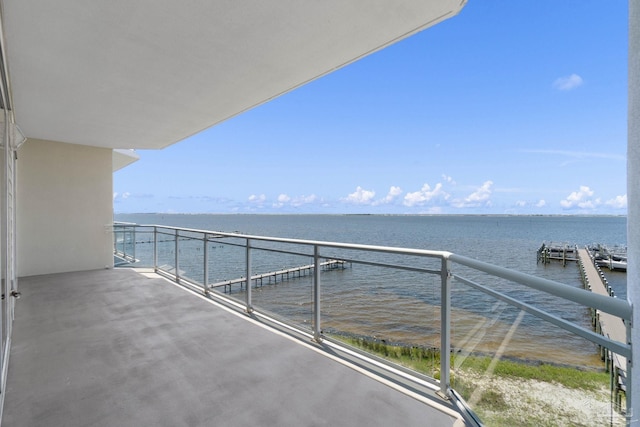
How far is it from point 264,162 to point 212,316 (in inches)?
2739

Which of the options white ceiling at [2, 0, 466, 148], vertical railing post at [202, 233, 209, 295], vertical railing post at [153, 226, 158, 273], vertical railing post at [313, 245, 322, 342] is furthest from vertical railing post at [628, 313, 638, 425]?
vertical railing post at [153, 226, 158, 273]

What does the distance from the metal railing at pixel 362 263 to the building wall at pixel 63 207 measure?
547 millimetres

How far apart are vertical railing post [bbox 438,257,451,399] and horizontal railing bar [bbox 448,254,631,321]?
0.38m

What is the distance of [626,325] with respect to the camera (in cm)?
100

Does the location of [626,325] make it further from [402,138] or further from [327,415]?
[402,138]

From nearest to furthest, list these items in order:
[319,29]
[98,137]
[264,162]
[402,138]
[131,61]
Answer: [319,29] < [131,61] < [98,137] < [402,138] < [264,162]

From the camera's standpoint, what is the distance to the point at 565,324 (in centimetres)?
135

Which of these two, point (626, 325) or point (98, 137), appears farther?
point (98, 137)

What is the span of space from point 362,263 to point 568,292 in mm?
1804

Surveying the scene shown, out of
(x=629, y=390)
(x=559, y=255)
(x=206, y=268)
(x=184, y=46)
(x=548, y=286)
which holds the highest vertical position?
(x=184, y=46)

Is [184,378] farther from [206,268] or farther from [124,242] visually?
[124,242]

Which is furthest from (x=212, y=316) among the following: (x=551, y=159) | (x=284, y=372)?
(x=551, y=159)

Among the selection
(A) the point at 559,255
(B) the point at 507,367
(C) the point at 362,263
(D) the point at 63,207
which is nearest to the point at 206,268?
(C) the point at 362,263

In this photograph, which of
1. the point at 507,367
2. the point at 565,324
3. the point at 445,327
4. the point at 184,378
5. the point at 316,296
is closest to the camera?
the point at 565,324
